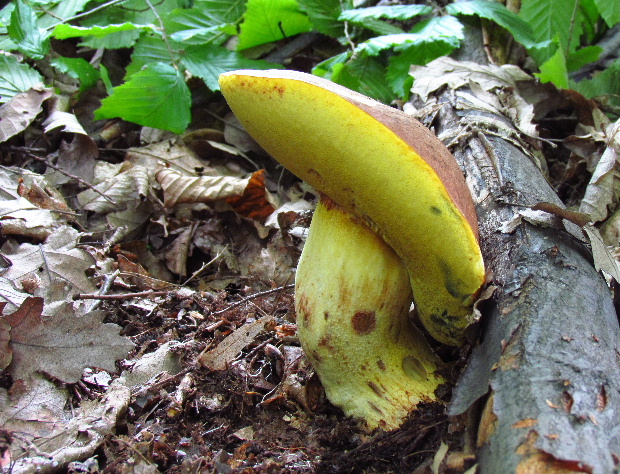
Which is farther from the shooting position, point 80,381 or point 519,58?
point 519,58

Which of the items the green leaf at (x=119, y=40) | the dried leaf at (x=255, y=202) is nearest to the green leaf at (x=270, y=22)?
the green leaf at (x=119, y=40)

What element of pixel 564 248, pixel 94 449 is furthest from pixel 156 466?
pixel 564 248

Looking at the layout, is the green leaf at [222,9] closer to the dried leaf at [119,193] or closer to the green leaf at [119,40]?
the green leaf at [119,40]

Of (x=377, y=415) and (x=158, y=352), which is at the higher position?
(x=377, y=415)

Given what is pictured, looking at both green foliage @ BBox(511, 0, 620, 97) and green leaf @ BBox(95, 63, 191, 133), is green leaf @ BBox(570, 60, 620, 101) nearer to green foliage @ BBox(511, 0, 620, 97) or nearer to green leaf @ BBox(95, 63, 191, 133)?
green foliage @ BBox(511, 0, 620, 97)

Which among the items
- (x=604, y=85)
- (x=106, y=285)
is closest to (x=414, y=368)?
(x=106, y=285)

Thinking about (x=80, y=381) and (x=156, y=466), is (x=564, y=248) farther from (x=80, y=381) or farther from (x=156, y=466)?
(x=80, y=381)
